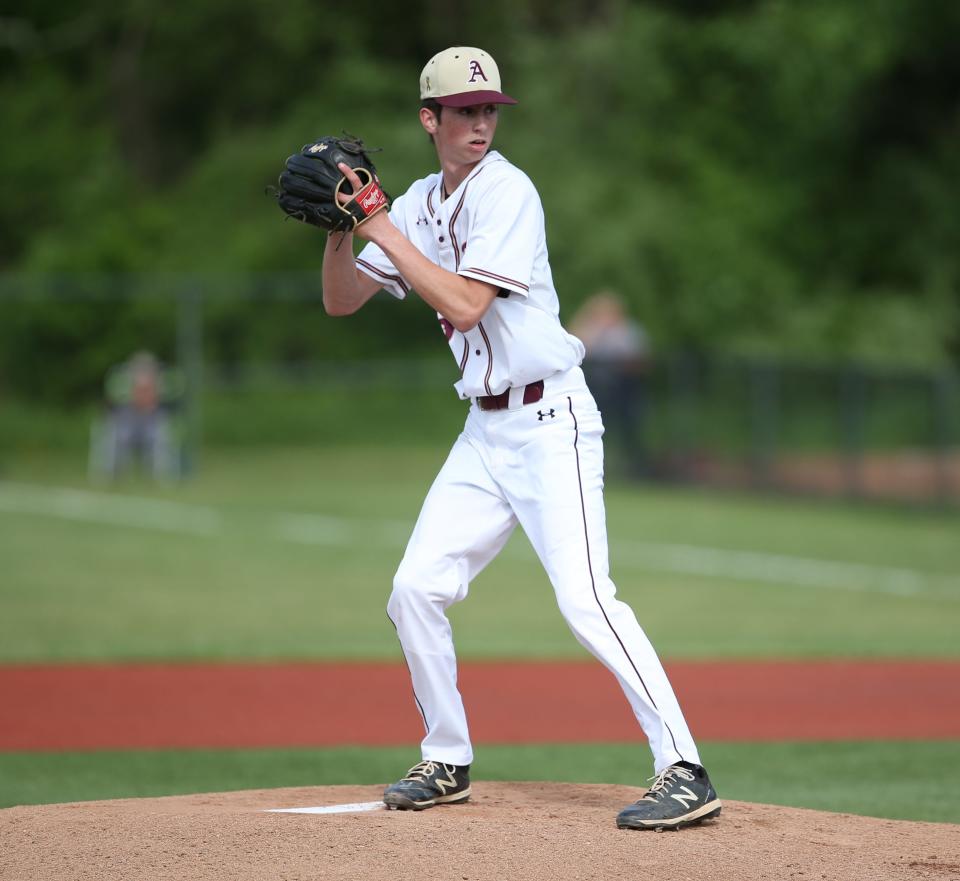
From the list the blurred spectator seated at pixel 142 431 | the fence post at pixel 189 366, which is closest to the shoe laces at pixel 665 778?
the blurred spectator seated at pixel 142 431

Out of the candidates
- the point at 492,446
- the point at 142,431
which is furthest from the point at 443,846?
the point at 142,431

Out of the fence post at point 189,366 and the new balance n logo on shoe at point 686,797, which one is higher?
the fence post at point 189,366

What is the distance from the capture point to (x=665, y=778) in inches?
188

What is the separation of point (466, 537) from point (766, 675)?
498cm

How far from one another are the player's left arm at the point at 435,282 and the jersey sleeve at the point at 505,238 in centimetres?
5

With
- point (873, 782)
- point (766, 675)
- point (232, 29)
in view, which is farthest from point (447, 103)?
point (232, 29)

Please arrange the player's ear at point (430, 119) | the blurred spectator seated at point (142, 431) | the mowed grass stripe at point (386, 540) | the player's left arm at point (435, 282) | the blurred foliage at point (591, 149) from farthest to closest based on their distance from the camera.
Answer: the blurred foliage at point (591, 149)
the blurred spectator seated at point (142, 431)
the mowed grass stripe at point (386, 540)
the player's ear at point (430, 119)
the player's left arm at point (435, 282)

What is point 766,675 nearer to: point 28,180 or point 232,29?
point 28,180

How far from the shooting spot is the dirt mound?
4160mm

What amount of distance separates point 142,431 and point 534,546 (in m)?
16.3

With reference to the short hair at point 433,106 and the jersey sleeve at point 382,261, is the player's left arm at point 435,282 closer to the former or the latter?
the short hair at point 433,106

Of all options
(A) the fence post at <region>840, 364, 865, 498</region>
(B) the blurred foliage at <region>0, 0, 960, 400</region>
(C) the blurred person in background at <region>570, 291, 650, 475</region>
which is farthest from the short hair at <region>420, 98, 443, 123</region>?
(B) the blurred foliage at <region>0, 0, 960, 400</region>

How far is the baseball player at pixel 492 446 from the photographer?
4.83 m

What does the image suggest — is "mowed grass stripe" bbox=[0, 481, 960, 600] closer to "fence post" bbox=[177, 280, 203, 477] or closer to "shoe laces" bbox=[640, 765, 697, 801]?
"fence post" bbox=[177, 280, 203, 477]
